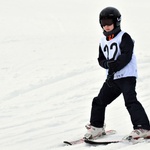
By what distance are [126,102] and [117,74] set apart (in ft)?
1.15

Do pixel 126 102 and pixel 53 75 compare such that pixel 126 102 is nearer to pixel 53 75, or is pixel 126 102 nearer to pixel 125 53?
pixel 125 53

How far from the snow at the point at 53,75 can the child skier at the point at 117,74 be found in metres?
0.35

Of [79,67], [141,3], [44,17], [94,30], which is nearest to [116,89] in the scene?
[79,67]

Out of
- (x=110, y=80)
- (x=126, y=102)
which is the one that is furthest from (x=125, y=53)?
(x=126, y=102)

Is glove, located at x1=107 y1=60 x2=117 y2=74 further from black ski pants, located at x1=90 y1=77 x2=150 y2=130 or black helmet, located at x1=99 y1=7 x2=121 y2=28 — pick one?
black helmet, located at x1=99 y1=7 x2=121 y2=28

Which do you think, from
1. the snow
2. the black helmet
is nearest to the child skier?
the black helmet

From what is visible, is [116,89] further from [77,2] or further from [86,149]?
[77,2]

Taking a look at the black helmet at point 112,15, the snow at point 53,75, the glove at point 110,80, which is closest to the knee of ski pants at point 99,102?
the glove at point 110,80

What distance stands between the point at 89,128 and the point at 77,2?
16376mm

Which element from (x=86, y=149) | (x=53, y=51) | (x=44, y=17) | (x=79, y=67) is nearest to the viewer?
(x=86, y=149)

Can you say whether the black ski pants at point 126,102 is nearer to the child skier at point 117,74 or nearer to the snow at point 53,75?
the child skier at point 117,74

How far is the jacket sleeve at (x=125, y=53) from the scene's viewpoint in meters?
4.64

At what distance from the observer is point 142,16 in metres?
17.4

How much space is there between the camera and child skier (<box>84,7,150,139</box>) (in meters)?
4.60
